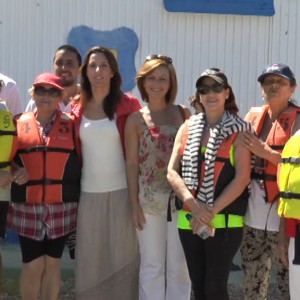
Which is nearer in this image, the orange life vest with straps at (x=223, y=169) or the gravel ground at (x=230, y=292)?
the orange life vest with straps at (x=223, y=169)

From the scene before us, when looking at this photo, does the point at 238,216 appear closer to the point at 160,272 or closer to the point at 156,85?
the point at 160,272

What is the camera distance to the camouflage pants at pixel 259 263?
466 centimetres

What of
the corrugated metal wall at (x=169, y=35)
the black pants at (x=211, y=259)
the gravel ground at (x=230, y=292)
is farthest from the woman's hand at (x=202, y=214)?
the corrugated metal wall at (x=169, y=35)

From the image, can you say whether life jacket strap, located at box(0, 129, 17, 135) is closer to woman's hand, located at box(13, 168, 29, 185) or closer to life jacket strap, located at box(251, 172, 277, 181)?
woman's hand, located at box(13, 168, 29, 185)

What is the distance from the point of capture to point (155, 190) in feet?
16.1

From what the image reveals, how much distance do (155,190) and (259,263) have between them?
888 millimetres

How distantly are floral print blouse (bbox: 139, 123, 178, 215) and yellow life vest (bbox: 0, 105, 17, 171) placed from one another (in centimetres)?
90

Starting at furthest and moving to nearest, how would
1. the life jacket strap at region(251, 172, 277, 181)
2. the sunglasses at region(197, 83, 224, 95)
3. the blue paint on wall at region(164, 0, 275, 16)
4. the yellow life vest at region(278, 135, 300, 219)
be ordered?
the blue paint on wall at region(164, 0, 275, 16)
the life jacket strap at region(251, 172, 277, 181)
the sunglasses at region(197, 83, 224, 95)
the yellow life vest at region(278, 135, 300, 219)

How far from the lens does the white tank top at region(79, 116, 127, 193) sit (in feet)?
16.2

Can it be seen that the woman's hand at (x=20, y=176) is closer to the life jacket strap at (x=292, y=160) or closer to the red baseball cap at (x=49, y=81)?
the red baseball cap at (x=49, y=81)

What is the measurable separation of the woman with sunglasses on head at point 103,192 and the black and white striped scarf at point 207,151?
2.18ft

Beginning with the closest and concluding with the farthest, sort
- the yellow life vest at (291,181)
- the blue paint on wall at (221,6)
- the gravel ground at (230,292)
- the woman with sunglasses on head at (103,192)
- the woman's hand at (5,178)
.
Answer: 1. the yellow life vest at (291,181)
2. the woman's hand at (5,178)
3. the woman with sunglasses on head at (103,192)
4. the gravel ground at (230,292)
5. the blue paint on wall at (221,6)

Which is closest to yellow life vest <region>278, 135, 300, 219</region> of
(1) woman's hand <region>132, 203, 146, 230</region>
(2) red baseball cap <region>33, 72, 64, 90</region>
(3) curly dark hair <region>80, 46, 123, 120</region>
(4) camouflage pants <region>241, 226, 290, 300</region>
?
(4) camouflage pants <region>241, 226, 290, 300</region>

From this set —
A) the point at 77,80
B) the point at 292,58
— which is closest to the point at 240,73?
the point at 292,58
